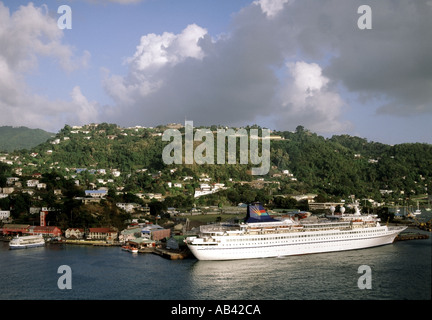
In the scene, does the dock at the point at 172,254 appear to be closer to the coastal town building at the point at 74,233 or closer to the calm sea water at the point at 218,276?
the calm sea water at the point at 218,276

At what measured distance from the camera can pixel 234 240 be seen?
21.8 m

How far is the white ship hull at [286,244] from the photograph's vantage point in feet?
70.9

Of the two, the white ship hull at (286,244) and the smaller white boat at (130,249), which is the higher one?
the white ship hull at (286,244)

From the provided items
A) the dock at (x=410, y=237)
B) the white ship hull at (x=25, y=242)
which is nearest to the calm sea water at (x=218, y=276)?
the white ship hull at (x=25, y=242)

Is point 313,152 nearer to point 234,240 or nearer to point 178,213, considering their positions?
point 178,213

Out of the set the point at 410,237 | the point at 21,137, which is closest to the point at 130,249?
the point at 410,237

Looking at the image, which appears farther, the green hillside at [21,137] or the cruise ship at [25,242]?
the green hillside at [21,137]

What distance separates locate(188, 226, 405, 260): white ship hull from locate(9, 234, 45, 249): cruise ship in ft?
33.2

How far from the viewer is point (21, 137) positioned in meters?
127

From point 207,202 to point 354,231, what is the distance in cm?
1965
